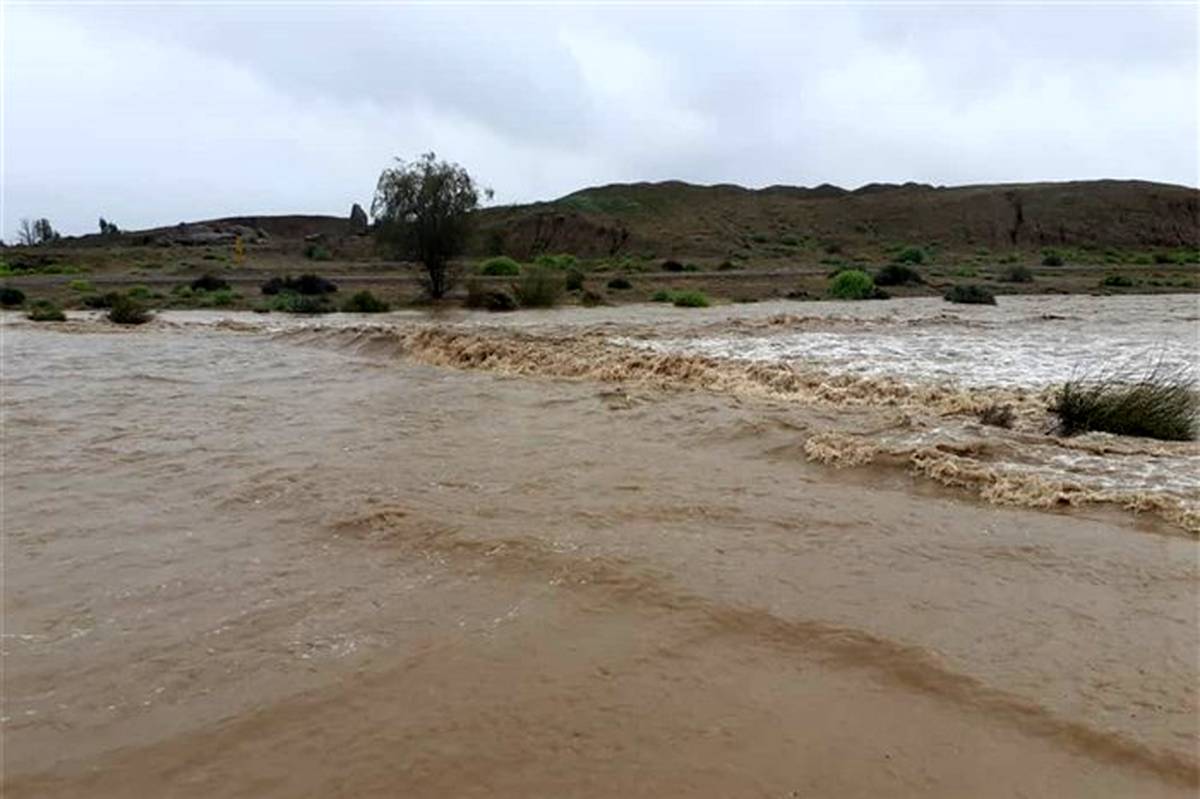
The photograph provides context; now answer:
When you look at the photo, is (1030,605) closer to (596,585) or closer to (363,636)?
(596,585)

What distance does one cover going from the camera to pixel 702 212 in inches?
2879

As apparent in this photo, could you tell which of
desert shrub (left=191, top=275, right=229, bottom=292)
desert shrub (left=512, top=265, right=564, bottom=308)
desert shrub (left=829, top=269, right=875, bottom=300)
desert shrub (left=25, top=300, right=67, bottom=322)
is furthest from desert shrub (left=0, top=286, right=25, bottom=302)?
desert shrub (left=829, top=269, right=875, bottom=300)

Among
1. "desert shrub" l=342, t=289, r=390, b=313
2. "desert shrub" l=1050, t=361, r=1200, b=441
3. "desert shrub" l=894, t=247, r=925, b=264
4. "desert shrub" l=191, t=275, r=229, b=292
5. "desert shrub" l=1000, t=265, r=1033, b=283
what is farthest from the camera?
"desert shrub" l=894, t=247, r=925, b=264

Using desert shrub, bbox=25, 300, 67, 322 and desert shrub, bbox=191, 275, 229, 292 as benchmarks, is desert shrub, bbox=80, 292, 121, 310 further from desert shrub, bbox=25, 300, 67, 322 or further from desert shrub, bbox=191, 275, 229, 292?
desert shrub, bbox=191, 275, 229, 292

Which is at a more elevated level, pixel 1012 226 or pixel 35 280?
pixel 1012 226

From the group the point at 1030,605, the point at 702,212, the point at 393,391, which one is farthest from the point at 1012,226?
the point at 1030,605

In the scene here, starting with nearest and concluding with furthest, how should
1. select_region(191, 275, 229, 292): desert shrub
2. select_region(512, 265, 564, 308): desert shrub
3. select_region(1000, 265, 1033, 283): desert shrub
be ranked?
1. select_region(512, 265, 564, 308): desert shrub
2. select_region(191, 275, 229, 292): desert shrub
3. select_region(1000, 265, 1033, 283): desert shrub

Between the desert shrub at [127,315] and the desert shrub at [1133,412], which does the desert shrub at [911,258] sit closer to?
the desert shrub at [127,315]

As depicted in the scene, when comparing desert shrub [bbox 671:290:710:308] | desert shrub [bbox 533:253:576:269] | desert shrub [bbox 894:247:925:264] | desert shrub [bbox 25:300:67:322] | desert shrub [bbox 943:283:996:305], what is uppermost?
desert shrub [bbox 894:247:925:264]

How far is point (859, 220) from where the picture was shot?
7325cm

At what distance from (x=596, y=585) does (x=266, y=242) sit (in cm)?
7103

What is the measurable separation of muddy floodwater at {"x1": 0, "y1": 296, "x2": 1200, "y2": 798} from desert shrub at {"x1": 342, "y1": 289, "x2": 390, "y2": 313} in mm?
16868

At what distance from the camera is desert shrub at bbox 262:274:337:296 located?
109ft

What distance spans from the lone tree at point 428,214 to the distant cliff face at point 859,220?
28.1 meters
